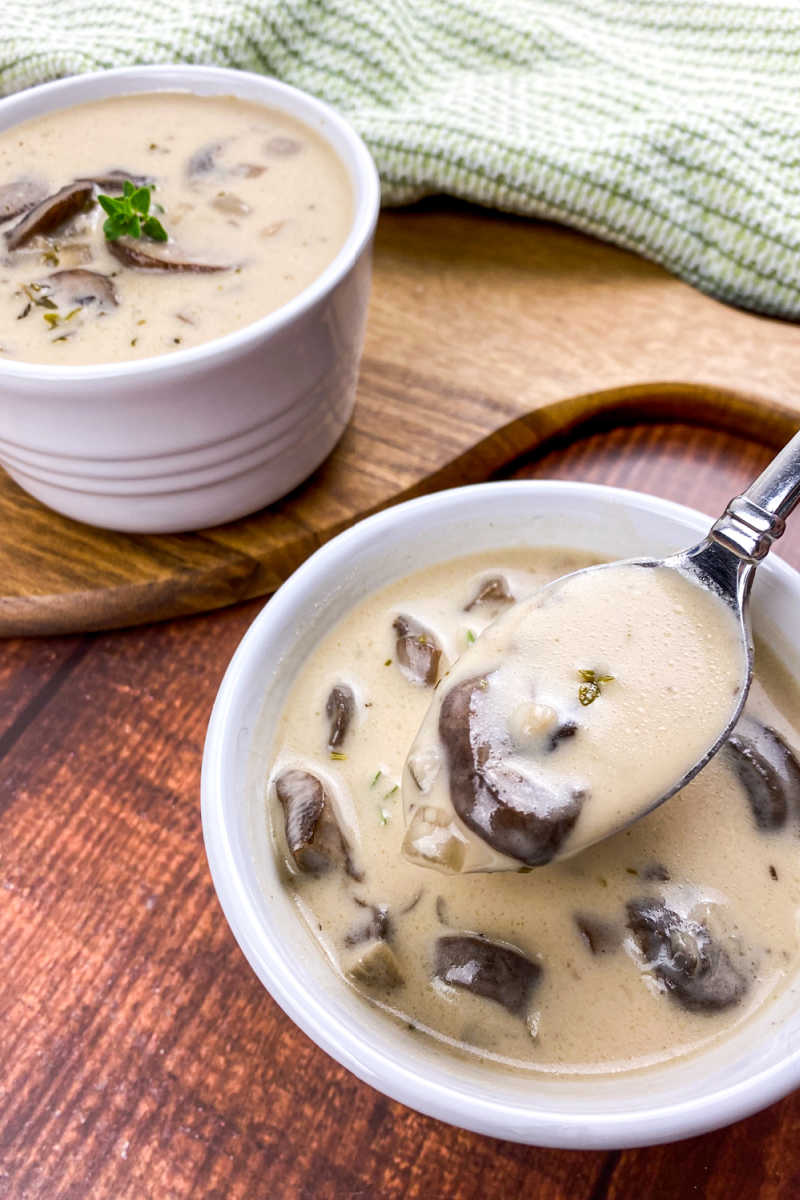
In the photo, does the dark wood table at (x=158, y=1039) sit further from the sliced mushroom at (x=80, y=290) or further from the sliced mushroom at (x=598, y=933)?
the sliced mushroom at (x=80, y=290)

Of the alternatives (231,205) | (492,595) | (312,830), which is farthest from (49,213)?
(312,830)

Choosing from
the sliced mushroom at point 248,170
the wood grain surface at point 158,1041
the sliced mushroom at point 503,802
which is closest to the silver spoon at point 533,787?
the sliced mushroom at point 503,802

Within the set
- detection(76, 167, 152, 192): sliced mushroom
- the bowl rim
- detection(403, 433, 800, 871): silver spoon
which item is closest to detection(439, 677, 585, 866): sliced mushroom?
detection(403, 433, 800, 871): silver spoon

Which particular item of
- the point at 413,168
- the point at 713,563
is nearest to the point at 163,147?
the point at 413,168

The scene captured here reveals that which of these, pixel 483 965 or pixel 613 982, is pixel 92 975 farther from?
pixel 613 982

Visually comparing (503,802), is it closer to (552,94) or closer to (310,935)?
(310,935)

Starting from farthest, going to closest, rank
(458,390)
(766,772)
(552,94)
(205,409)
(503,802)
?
(552,94) < (458,390) < (205,409) < (766,772) < (503,802)
